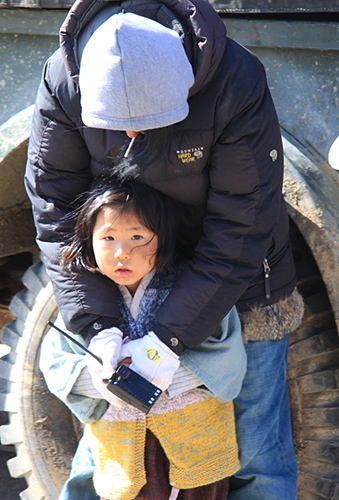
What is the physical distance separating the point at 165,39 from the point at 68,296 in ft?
2.47

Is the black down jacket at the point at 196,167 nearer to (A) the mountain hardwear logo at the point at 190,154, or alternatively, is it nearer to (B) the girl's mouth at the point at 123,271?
(A) the mountain hardwear logo at the point at 190,154

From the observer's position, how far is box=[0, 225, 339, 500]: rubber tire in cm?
205

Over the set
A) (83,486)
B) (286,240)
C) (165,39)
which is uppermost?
(165,39)

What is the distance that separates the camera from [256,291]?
71.3 inches

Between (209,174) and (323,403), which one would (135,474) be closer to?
(323,403)

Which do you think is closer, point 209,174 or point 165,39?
point 165,39

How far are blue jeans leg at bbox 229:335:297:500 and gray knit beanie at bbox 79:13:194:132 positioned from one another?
84cm

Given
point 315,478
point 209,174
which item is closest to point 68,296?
point 209,174

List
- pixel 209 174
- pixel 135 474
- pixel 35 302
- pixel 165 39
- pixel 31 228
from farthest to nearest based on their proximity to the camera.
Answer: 1. pixel 31 228
2. pixel 35 302
3. pixel 135 474
4. pixel 209 174
5. pixel 165 39

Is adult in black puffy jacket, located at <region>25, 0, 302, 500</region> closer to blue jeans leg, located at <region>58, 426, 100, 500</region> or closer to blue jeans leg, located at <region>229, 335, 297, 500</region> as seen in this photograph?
blue jeans leg, located at <region>229, 335, 297, 500</region>

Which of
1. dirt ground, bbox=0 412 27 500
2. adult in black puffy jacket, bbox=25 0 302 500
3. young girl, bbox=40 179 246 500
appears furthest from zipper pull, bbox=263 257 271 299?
dirt ground, bbox=0 412 27 500

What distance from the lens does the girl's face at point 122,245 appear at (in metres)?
1.60

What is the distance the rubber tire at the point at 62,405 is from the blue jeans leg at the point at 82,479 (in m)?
0.22

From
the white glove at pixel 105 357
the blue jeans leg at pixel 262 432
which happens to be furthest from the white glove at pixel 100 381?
the blue jeans leg at pixel 262 432
